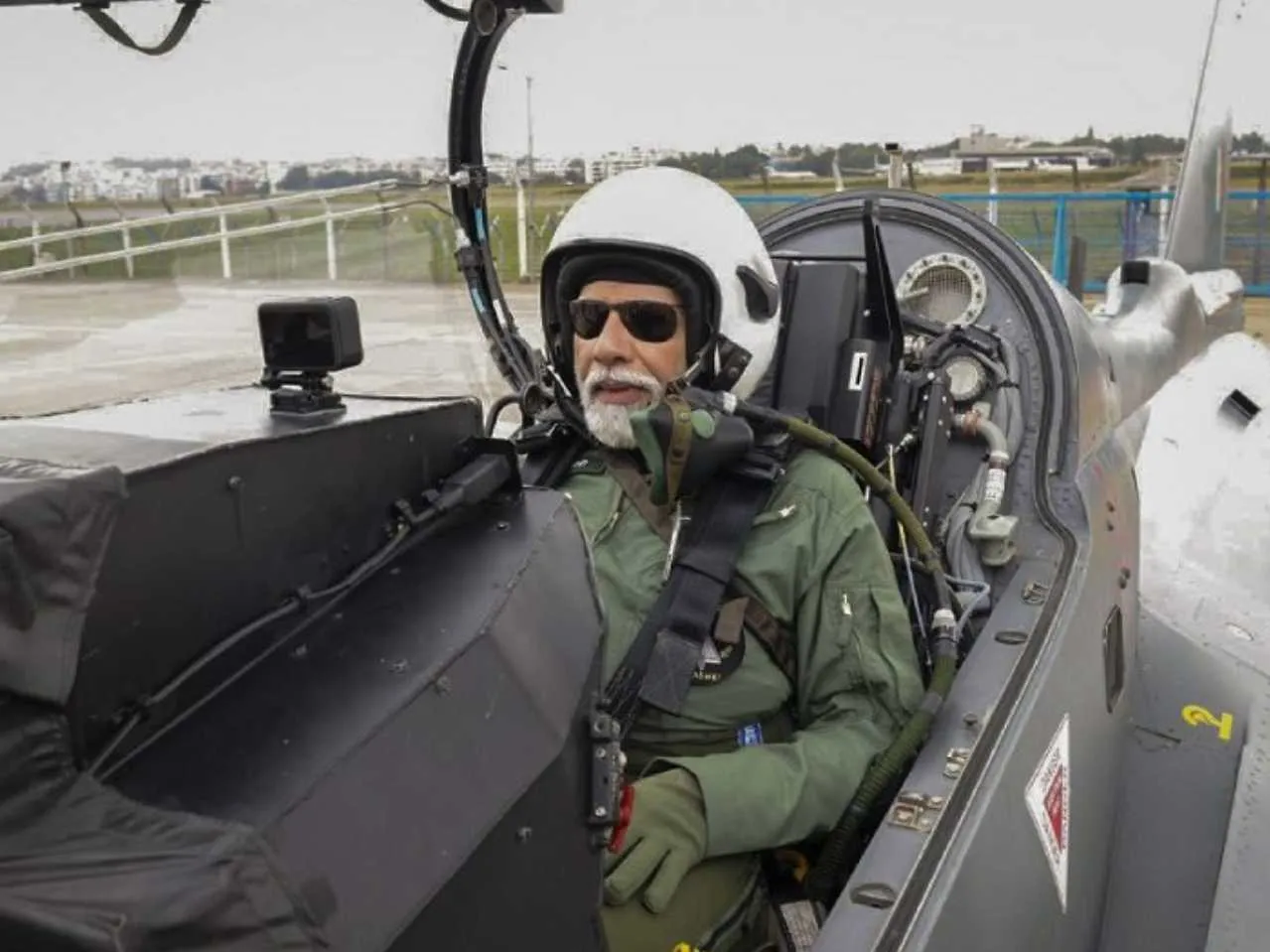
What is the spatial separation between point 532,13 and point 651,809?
4.09 ft

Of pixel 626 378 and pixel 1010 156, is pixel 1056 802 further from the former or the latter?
pixel 1010 156

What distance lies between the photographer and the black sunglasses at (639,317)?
2.19 m

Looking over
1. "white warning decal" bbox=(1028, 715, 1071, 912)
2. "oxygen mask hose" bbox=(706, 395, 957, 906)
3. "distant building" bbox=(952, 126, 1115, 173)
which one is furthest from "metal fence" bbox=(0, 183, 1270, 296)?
"distant building" bbox=(952, 126, 1115, 173)

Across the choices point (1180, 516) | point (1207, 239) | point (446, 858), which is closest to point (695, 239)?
point (446, 858)

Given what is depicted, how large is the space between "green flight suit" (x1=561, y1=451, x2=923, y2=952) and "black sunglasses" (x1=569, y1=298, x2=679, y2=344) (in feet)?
1.02

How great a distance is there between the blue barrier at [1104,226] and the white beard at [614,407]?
1360 centimetres

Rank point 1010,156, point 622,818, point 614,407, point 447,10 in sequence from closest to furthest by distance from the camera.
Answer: point 622,818 → point 447,10 → point 614,407 → point 1010,156

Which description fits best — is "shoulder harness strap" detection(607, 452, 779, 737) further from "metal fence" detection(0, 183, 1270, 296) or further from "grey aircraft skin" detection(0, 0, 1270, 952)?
"metal fence" detection(0, 183, 1270, 296)

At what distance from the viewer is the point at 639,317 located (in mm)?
2191

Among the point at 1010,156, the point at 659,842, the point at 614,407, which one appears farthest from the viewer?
the point at 1010,156

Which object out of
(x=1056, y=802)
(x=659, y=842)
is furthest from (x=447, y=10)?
(x=1056, y=802)

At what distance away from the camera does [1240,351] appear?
491 centimetres

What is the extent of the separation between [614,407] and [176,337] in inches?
35.8

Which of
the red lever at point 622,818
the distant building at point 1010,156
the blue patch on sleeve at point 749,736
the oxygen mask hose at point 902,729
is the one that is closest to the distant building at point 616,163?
the oxygen mask hose at point 902,729
